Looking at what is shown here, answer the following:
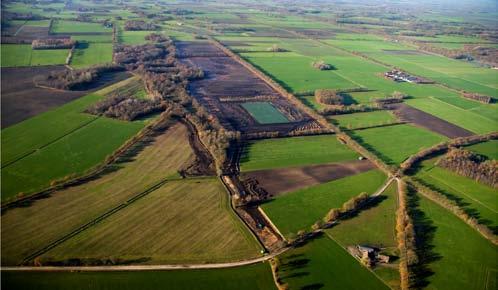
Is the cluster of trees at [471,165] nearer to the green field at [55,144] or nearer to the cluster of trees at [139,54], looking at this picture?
the green field at [55,144]

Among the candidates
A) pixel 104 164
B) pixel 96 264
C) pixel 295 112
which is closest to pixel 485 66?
pixel 295 112

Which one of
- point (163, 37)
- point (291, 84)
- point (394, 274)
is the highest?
point (163, 37)

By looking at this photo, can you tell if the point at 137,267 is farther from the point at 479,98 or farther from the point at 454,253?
the point at 479,98

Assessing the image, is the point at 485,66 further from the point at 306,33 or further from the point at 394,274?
the point at 394,274

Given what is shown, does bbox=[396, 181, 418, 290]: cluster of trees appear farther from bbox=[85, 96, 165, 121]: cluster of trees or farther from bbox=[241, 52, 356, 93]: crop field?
bbox=[241, 52, 356, 93]: crop field

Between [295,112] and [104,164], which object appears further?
[295,112]

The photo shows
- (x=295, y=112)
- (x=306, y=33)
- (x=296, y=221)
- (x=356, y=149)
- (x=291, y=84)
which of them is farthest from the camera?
(x=306, y=33)

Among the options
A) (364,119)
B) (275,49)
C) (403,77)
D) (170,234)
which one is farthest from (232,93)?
(403,77)
